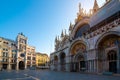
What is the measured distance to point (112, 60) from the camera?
34.3m

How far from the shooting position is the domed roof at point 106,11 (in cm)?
3456

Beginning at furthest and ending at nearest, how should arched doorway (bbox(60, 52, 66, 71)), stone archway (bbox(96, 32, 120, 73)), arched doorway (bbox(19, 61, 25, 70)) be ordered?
arched doorway (bbox(19, 61, 25, 70)) < arched doorway (bbox(60, 52, 66, 71)) < stone archway (bbox(96, 32, 120, 73))

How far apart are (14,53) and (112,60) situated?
224 feet

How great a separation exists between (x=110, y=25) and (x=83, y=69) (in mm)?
17488

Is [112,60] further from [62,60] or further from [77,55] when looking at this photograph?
[62,60]

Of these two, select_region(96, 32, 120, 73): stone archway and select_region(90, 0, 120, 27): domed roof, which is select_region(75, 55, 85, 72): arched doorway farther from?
select_region(90, 0, 120, 27): domed roof

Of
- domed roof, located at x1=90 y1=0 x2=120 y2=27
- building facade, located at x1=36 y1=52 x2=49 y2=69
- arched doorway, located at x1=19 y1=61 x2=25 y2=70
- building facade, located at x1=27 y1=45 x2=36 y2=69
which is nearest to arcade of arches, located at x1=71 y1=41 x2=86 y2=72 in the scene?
domed roof, located at x1=90 y1=0 x2=120 y2=27

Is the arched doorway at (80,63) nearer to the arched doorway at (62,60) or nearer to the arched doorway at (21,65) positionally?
the arched doorway at (62,60)

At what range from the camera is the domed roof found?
34562mm

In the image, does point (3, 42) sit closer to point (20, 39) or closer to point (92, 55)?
point (20, 39)

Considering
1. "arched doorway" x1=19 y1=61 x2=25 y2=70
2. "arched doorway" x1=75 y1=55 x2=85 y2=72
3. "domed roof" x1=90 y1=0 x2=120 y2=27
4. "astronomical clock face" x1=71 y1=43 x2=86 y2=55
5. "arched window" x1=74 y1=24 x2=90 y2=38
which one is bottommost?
"arched doorway" x1=19 y1=61 x2=25 y2=70

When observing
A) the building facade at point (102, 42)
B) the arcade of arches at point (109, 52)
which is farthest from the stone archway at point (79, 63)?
the arcade of arches at point (109, 52)

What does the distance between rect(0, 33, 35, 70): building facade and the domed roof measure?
5749 centimetres

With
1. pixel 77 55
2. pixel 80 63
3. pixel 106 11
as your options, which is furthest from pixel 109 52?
pixel 77 55
